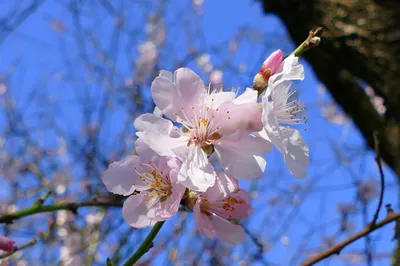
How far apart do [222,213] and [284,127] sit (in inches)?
8.0

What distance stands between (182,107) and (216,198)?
189 mm

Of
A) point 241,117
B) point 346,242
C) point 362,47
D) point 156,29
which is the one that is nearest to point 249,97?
point 241,117

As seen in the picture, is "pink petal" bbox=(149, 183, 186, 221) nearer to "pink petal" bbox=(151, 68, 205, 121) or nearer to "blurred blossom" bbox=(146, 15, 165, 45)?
"pink petal" bbox=(151, 68, 205, 121)

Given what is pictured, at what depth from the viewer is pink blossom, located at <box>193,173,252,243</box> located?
31.1 inches

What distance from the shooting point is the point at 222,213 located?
837 millimetres

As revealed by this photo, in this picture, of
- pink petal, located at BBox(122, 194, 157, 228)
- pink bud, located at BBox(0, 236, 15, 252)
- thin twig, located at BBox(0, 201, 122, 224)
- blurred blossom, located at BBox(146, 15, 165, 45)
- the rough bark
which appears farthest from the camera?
blurred blossom, located at BBox(146, 15, 165, 45)

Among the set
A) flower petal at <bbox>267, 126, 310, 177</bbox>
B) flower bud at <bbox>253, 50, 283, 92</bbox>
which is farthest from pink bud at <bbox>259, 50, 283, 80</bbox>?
flower petal at <bbox>267, 126, 310, 177</bbox>

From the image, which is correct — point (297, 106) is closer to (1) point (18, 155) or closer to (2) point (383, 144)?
(2) point (383, 144)

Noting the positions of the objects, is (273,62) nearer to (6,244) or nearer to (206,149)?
(206,149)

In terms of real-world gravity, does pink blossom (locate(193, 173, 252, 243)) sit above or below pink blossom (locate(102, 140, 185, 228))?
below

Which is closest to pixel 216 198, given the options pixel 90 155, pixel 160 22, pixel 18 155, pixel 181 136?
pixel 181 136

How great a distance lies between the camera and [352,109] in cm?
276

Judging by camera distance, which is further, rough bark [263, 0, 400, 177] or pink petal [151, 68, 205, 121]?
rough bark [263, 0, 400, 177]

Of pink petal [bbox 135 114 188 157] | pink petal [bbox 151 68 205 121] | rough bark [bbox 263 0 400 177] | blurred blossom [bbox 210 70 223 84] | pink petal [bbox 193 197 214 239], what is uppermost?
pink petal [bbox 151 68 205 121]
